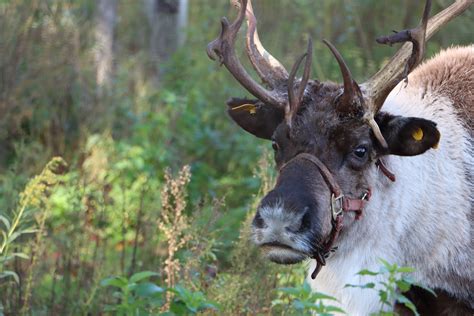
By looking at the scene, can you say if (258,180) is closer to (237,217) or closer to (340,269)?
(237,217)

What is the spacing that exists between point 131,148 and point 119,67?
8.05 ft

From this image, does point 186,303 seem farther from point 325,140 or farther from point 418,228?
point 418,228

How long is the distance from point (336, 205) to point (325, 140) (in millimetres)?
305

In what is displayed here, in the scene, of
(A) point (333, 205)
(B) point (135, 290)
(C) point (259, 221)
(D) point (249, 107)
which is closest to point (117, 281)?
(B) point (135, 290)

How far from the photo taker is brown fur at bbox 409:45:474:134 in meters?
5.40

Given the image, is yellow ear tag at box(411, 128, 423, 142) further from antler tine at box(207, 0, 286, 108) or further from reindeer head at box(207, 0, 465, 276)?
antler tine at box(207, 0, 286, 108)

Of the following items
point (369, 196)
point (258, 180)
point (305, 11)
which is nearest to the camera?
point (369, 196)

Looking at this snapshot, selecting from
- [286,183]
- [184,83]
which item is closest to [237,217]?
[184,83]

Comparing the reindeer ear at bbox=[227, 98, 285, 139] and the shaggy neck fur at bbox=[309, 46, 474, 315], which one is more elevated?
the reindeer ear at bbox=[227, 98, 285, 139]

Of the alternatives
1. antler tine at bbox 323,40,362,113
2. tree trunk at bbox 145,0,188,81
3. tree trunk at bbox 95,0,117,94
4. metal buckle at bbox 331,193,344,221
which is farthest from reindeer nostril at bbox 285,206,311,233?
tree trunk at bbox 145,0,188,81

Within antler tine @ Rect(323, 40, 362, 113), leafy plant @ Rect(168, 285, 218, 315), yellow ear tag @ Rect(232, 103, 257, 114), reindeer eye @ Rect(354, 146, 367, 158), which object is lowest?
leafy plant @ Rect(168, 285, 218, 315)

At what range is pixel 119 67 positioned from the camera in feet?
35.8

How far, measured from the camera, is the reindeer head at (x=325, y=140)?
450 cm

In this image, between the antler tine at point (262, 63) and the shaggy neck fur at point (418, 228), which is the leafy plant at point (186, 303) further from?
the antler tine at point (262, 63)
